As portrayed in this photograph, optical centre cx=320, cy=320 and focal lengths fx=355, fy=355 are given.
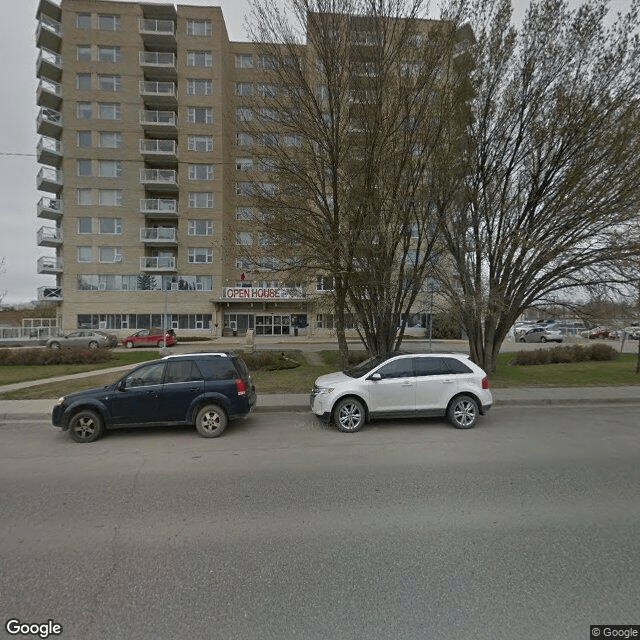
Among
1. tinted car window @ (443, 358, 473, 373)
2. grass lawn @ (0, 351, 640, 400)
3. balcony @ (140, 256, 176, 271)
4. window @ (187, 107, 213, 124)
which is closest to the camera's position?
tinted car window @ (443, 358, 473, 373)

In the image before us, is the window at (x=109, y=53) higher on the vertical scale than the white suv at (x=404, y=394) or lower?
higher

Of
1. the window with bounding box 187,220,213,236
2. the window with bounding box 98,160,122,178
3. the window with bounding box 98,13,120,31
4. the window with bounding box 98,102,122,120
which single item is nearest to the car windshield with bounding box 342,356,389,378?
the window with bounding box 187,220,213,236

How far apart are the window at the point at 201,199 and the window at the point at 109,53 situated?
1457 centimetres

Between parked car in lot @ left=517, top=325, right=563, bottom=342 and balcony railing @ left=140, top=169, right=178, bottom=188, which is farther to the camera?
→ parked car in lot @ left=517, top=325, right=563, bottom=342

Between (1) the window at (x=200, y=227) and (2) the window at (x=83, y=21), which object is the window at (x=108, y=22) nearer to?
(2) the window at (x=83, y=21)

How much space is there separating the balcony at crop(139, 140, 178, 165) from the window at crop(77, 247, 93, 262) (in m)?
10.8

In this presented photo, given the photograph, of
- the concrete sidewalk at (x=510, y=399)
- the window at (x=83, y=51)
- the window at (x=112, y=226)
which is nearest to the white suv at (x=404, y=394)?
the concrete sidewalk at (x=510, y=399)

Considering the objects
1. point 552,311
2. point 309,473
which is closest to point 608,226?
point 552,311

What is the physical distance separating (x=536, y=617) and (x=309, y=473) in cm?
283

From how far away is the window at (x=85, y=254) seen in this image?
35.1 metres

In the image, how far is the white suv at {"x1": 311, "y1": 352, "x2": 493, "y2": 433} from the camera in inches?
265

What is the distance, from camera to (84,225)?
35.1 meters

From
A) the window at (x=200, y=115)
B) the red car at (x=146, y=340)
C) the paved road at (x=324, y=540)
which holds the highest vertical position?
the window at (x=200, y=115)

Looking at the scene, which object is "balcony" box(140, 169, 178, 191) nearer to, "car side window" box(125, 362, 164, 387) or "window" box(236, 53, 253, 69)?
"window" box(236, 53, 253, 69)
